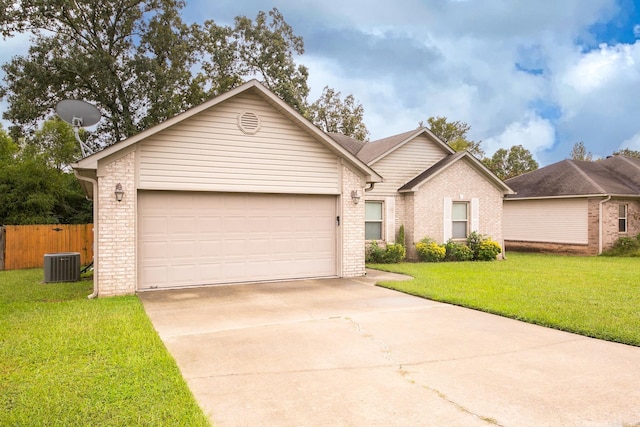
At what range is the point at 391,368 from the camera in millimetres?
4828

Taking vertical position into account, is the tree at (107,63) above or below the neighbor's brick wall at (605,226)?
above

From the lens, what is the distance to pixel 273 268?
37.4 ft

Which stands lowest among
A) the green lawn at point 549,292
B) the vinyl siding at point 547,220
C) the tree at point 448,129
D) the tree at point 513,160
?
the green lawn at point 549,292

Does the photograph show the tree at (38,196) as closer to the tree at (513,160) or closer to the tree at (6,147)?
the tree at (6,147)

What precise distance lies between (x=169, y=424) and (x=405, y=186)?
15.2m

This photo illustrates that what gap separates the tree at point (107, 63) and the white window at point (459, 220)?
15726 millimetres

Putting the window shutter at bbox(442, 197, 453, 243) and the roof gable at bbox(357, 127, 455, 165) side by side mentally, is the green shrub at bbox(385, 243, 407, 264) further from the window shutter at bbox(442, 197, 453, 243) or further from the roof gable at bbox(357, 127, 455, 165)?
the roof gable at bbox(357, 127, 455, 165)

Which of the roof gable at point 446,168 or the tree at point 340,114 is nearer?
the roof gable at point 446,168

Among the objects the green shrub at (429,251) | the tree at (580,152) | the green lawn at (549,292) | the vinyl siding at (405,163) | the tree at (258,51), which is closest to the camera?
the green lawn at (549,292)

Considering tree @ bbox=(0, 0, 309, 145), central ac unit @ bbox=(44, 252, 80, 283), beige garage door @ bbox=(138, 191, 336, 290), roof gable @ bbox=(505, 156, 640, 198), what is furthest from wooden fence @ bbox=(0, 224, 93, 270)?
roof gable @ bbox=(505, 156, 640, 198)

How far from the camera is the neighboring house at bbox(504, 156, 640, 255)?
793 inches

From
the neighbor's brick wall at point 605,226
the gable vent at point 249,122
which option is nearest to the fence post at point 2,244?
the gable vent at point 249,122

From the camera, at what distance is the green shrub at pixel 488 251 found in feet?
58.2

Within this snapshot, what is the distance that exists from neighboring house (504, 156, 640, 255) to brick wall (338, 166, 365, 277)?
13.7 m
